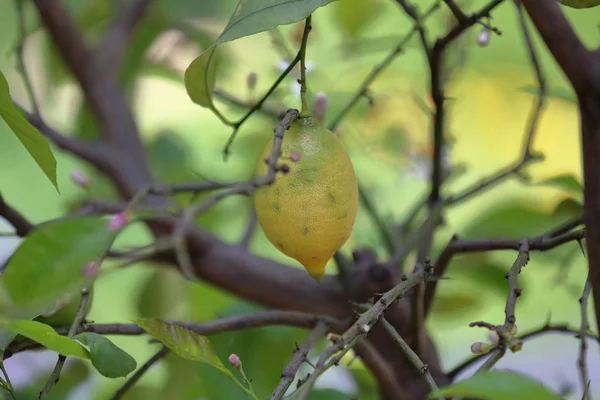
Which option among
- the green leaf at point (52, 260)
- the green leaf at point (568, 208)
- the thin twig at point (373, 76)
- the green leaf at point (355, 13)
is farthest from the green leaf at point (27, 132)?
the green leaf at point (355, 13)

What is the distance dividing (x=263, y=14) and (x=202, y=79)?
0.06 metres

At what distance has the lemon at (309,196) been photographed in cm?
25

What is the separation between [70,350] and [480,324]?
15cm

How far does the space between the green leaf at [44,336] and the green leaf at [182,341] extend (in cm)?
2

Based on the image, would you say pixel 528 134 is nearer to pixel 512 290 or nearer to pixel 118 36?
pixel 512 290

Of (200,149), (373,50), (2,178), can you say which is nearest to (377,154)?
(373,50)

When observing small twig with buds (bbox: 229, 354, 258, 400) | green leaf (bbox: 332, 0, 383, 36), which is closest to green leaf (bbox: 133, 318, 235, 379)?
small twig with buds (bbox: 229, 354, 258, 400)

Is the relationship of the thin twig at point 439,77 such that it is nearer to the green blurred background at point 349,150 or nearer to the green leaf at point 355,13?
the green blurred background at point 349,150

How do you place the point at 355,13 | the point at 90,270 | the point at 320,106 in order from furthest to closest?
1. the point at 355,13
2. the point at 320,106
3. the point at 90,270

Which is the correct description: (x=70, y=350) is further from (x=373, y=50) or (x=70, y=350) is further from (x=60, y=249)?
(x=373, y=50)

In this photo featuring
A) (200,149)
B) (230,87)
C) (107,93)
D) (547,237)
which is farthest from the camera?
(200,149)

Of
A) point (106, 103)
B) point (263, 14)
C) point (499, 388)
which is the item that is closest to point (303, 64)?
point (263, 14)

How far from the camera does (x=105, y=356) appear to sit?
26cm

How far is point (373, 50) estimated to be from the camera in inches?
19.6
